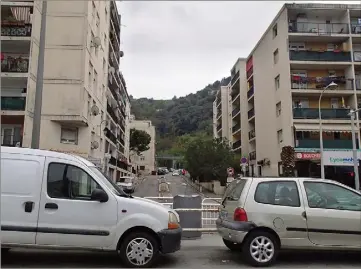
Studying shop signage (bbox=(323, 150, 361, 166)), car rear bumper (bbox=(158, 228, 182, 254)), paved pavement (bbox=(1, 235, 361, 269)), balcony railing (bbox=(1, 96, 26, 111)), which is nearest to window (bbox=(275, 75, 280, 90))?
shop signage (bbox=(323, 150, 361, 166))

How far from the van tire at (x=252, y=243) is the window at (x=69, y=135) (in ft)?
→ 83.0

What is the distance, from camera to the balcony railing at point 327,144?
32.9 meters

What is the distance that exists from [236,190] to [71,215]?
3242 millimetres

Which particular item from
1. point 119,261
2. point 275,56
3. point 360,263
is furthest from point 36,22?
point 360,263

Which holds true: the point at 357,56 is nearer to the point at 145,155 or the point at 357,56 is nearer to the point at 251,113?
the point at 251,113

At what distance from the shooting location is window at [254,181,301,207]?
723cm

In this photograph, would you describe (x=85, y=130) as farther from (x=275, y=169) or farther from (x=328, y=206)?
(x=328, y=206)

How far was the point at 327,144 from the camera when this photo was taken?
108 feet

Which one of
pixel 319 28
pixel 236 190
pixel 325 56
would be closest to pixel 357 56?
pixel 325 56

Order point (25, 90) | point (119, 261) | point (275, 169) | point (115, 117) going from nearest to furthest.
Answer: point (119, 261), point (25, 90), point (275, 169), point (115, 117)

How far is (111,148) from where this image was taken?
160ft

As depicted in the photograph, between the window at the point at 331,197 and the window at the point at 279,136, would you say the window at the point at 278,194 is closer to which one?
the window at the point at 331,197

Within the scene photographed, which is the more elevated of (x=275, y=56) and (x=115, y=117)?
(x=275, y=56)

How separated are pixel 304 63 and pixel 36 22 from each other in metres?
22.8
